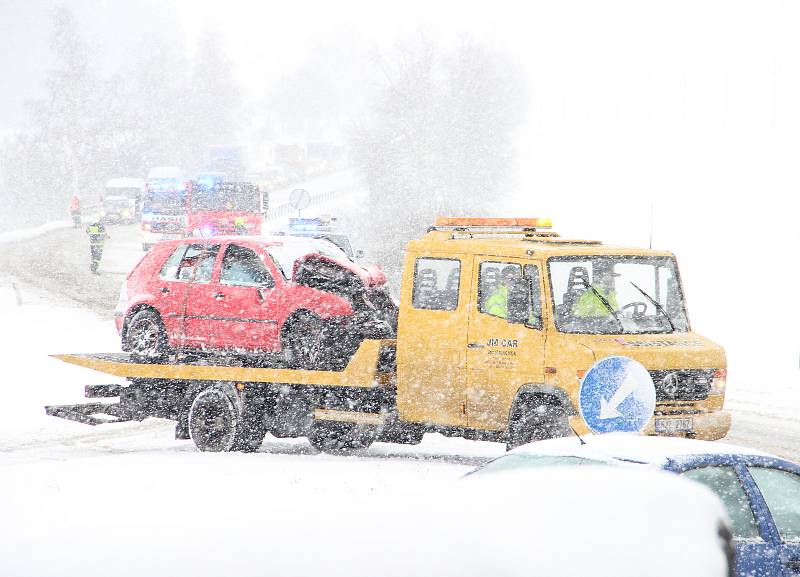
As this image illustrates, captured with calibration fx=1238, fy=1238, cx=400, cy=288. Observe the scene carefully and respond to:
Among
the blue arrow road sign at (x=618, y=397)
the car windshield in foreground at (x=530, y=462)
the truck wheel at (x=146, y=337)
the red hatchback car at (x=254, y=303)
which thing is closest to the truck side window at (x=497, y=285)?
the blue arrow road sign at (x=618, y=397)

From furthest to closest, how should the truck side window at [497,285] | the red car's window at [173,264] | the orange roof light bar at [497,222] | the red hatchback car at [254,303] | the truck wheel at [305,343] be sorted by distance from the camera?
1. the red car's window at [173,264]
2. the red hatchback car at [254,303]
3. the truck wheel at [305,343]
4. the orange roof light bar at [497,222]
5. the truck side window at [497,285]

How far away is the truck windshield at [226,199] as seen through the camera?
36.3 meters

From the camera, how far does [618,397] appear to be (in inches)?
400

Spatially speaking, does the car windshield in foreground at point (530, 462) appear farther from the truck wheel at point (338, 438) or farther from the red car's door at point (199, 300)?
the red car's door at point (199, 300)

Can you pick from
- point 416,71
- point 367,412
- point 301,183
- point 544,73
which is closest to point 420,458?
point 367,412

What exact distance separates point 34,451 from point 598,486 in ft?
34.9

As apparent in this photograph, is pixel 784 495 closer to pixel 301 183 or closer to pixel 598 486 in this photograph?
pixel 598 486

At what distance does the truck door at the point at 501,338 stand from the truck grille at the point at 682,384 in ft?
3.52

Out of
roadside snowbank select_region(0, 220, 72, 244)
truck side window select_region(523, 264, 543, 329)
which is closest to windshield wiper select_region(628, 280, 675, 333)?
truck side window select_region(523, 264, 543, 329)

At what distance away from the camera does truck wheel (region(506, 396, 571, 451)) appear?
11.4 meters

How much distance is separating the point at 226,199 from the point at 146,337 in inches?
883

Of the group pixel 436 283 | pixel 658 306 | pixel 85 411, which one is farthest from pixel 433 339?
pixel 85 411

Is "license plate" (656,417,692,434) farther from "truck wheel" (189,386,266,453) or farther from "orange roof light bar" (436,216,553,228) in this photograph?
"truck wheel" (189,386,266,453)

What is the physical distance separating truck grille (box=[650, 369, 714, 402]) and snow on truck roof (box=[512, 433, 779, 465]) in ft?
13.6
